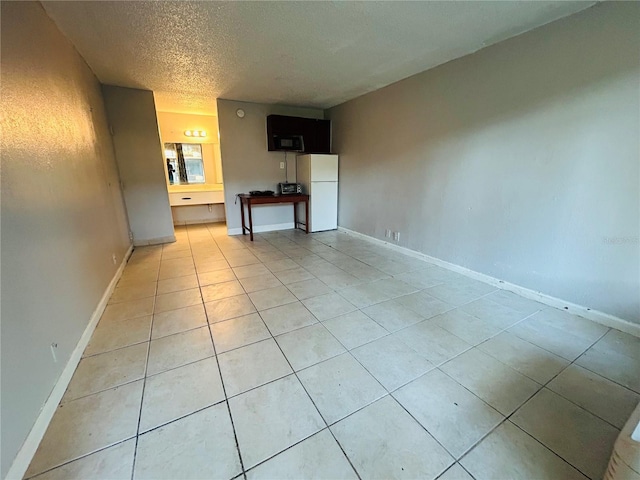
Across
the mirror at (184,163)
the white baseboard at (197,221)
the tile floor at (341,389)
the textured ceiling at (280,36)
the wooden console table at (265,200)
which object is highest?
the textured ceiling at (280,36)

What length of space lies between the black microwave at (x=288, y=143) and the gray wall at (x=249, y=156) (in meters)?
0.23

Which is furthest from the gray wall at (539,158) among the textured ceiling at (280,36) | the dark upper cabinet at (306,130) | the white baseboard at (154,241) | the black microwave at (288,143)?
the white baseboard at (154,241)

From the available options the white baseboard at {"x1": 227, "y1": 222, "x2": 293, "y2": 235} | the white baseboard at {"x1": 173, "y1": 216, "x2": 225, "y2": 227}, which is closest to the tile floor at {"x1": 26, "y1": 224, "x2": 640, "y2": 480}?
the white baseboard at {"x1": 227, "y1": 222, "x2": 293, "y2": 235}

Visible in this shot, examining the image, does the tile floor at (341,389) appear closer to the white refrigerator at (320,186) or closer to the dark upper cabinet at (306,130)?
the white refrigerator at (320,186)

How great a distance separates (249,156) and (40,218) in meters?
3.63

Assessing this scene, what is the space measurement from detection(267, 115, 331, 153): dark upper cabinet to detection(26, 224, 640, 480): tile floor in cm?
321

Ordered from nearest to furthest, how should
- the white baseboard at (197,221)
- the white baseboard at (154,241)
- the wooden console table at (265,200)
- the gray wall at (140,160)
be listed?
the gray wall at (140,160) < the white baseboard at (154,241) < the wooden console table at (265,200) < the white baseboard at (197,221)

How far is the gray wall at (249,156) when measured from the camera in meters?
4.54

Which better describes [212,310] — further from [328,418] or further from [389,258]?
[389,258]

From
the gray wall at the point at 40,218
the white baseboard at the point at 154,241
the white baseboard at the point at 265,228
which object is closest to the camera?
the gray wall at the point at 40,218

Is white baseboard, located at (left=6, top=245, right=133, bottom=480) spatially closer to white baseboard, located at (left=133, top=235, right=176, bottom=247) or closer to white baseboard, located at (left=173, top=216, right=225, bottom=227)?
white baseboard, located at (left=133, top=235, right=176, bottom=247)

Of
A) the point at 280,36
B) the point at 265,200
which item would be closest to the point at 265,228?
the point at 265,200

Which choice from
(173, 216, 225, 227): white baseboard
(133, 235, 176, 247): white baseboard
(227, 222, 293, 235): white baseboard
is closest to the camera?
(133, 235, 176, 247): white baseboard

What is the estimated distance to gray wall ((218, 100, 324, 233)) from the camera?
4543 mm
